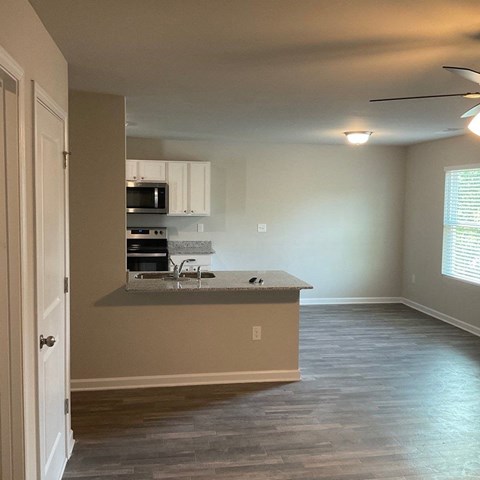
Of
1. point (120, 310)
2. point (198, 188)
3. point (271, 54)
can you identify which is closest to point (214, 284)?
point (120, 310)

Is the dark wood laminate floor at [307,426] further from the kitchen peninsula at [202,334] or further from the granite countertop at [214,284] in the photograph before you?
the granite countertop at [214,284]

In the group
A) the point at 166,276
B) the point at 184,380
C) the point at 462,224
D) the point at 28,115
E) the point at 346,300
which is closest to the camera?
the point at 28,115

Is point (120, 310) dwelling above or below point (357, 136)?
below

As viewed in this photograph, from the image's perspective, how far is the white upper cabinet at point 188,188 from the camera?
21.2 ft

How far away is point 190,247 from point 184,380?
296cm

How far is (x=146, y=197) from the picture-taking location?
6.30 m

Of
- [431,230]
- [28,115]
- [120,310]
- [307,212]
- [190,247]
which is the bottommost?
[120,310]

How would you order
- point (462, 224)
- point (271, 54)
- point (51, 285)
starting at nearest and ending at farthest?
1. point (51, 285)
2. point (271, 54)
3. point (462, 224)

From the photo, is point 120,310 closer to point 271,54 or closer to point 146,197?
point 271,54

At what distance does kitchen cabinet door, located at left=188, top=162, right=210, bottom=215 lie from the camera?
21.4 feet

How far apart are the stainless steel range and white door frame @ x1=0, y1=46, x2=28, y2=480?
164 inches

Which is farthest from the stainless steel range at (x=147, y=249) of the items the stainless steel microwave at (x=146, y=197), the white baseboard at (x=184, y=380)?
the white baseboard at (x=184, y=380)

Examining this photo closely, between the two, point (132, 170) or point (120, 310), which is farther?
point (132, 170)

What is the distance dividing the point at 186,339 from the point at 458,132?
4.14 m
